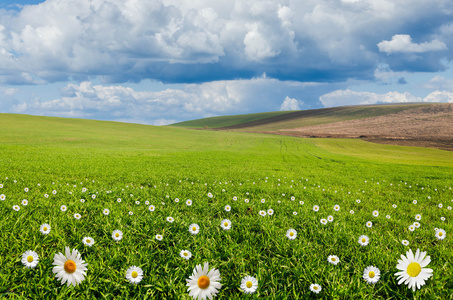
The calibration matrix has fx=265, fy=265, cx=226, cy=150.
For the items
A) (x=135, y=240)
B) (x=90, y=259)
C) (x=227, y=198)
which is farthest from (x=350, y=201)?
(x=90, y=259)

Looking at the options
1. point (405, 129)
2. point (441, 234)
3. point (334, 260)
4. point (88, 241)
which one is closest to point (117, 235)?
point (88, 241)

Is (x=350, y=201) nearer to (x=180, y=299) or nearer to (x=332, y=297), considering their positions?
(x=332, y=297)

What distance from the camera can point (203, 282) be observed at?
2529 millimetres

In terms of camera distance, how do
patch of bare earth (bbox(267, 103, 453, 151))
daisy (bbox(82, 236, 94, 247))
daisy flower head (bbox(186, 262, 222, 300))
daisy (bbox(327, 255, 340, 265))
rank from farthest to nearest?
patch of bare earth (bbox(267, 103, 453, 151))
daisy (bbox(82, 236, 94, 247))
daisy (bbox(327, 255, 340, 265))
daisy flower head (bbox(186, 262, 222, 300))

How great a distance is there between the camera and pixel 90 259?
11.1ft

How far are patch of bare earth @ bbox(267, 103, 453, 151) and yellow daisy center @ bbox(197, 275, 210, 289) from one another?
6781cm

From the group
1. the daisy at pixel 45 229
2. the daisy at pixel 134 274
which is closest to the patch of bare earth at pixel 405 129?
the daisy at pixel 134 274

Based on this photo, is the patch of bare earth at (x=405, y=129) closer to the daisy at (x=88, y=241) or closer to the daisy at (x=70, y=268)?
the daisy at (x=88, y=241)

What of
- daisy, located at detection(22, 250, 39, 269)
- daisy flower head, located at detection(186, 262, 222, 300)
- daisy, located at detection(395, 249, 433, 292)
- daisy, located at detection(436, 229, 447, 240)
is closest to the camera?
daisy flower head, located at detection(186, 262, 222, 300)

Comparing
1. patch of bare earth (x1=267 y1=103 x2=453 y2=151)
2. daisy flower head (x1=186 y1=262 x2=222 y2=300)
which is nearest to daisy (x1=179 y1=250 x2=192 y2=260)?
daisy flower head (x1=186 y1=262 x2=222 y2=300)

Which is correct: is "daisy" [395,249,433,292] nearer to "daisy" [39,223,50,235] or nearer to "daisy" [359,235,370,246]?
"daisy" [359,235,370,246]

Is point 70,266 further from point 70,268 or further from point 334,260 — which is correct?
point 334,260

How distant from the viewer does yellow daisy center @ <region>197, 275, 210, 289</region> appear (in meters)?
2.53

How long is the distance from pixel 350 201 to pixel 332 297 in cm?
687
